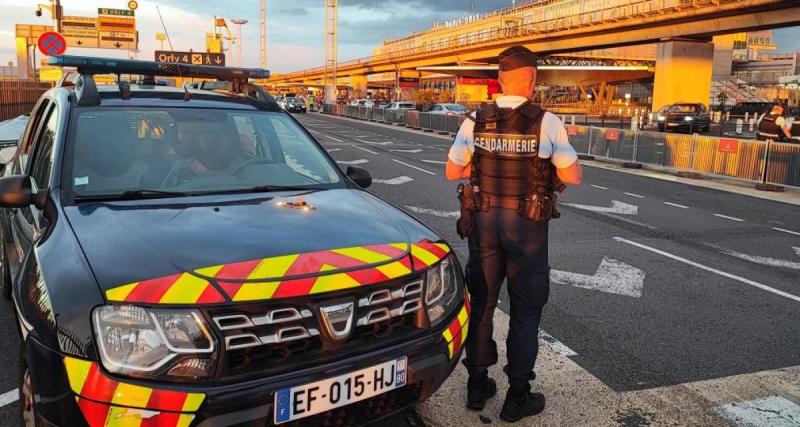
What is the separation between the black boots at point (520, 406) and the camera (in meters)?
3.26

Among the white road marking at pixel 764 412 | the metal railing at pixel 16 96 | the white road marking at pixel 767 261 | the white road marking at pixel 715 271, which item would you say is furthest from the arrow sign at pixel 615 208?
the metal railing at pixel 16 96

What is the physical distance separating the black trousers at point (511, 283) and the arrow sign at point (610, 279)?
2827 millimetres

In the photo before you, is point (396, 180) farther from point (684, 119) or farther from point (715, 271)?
point (684, 119)

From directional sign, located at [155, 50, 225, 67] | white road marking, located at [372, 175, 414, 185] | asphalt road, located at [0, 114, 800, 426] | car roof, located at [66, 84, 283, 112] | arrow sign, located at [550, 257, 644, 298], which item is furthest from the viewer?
white road marking, located at [372, 175, 414, 185]

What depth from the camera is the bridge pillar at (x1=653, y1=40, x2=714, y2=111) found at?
43.2 meters

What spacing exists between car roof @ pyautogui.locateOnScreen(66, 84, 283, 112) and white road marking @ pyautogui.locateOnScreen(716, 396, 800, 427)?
3382 millimetres

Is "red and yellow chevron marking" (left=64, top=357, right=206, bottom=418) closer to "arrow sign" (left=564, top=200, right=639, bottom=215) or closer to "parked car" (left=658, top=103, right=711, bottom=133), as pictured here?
"arrow sign" (left=564, top=200, right=639, bottom=215)

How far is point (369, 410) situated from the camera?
2508 mm

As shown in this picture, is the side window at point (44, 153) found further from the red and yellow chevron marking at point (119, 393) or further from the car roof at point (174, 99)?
the red and yellow chevron marking at point (119, 393)

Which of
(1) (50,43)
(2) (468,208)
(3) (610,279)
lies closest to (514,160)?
(2) (468,208)

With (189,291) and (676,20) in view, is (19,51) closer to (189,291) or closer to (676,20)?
(676,20)

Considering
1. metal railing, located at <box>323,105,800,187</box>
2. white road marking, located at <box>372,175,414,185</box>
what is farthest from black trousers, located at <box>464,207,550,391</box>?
metal railing, located at <box>323,105,800,187</box>

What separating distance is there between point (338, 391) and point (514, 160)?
4.77ft

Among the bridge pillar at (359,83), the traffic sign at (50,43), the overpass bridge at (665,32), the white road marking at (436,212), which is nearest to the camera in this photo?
the white road marking at (436,212)
